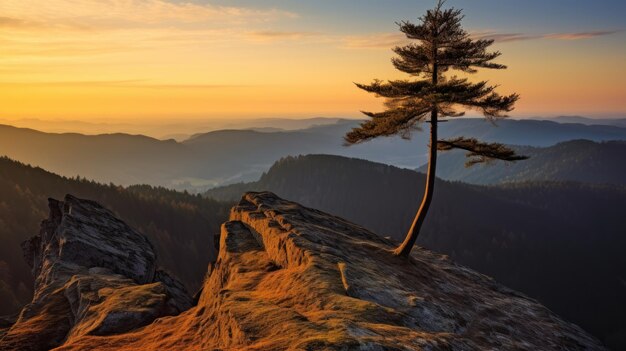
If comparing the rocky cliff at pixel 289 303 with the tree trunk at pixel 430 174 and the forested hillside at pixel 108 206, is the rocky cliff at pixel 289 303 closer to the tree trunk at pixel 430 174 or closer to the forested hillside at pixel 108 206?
the tree trunk at pixel 430 174

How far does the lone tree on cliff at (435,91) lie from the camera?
27.3 meters

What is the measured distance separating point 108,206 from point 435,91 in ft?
599

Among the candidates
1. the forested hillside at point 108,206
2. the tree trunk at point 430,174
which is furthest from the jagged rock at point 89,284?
the forested hillside at point 108,206

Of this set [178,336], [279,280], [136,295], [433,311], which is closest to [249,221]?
[136,295]

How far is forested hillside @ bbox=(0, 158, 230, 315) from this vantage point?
135 metres

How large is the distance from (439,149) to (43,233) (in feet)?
155

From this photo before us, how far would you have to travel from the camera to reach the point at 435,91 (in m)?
27.2

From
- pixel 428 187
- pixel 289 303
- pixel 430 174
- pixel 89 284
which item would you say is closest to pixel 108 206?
pixel 89 284

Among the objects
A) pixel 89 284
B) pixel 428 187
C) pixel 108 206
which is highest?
pixel 428 187

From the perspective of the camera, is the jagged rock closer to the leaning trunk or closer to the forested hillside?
the leaning trunk

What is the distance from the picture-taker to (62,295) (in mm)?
32750

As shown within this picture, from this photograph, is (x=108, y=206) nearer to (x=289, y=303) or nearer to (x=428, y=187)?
(x=428, y=187)

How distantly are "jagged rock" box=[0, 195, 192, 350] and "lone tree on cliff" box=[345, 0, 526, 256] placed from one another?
1746cm

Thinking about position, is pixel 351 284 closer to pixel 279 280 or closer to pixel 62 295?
pixel 279 280
